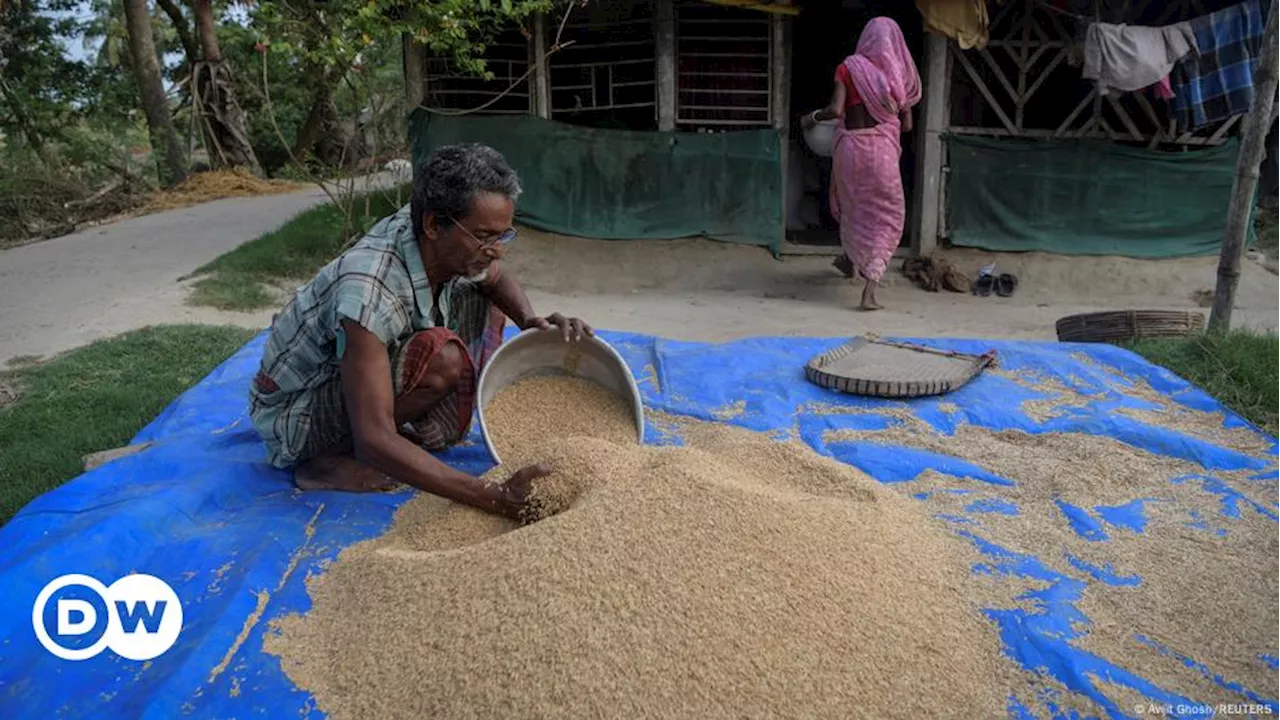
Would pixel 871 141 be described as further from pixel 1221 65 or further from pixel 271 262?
pixel 271 262

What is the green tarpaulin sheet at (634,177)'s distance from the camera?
605 centimetres

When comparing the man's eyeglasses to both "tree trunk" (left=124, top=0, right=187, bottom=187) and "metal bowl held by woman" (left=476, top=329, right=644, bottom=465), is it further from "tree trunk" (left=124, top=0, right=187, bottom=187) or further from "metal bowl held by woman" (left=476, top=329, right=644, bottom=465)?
"tree trunk" (left=124, top=0, right=187, bottom=187)

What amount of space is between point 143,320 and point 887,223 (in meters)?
4.03

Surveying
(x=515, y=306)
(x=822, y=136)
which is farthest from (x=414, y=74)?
(x=515, y=306)

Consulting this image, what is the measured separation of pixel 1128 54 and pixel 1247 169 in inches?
78.4

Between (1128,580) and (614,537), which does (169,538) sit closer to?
(614,537)

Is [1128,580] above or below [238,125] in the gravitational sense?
below

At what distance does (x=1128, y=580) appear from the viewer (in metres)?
1.75

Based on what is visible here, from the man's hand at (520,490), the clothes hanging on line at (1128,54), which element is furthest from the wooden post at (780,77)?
the man's hand at (520,490)

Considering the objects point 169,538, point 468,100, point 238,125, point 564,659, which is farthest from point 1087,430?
point 238,125

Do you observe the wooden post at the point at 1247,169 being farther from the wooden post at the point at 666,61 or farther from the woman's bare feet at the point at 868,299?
the wooden post at the point at 666,61

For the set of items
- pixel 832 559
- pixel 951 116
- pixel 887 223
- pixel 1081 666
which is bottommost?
pixel 1081 666

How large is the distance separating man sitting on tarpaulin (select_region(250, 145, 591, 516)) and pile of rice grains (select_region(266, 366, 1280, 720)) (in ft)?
0.63

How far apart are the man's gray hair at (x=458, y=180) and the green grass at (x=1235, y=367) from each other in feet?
7.98
